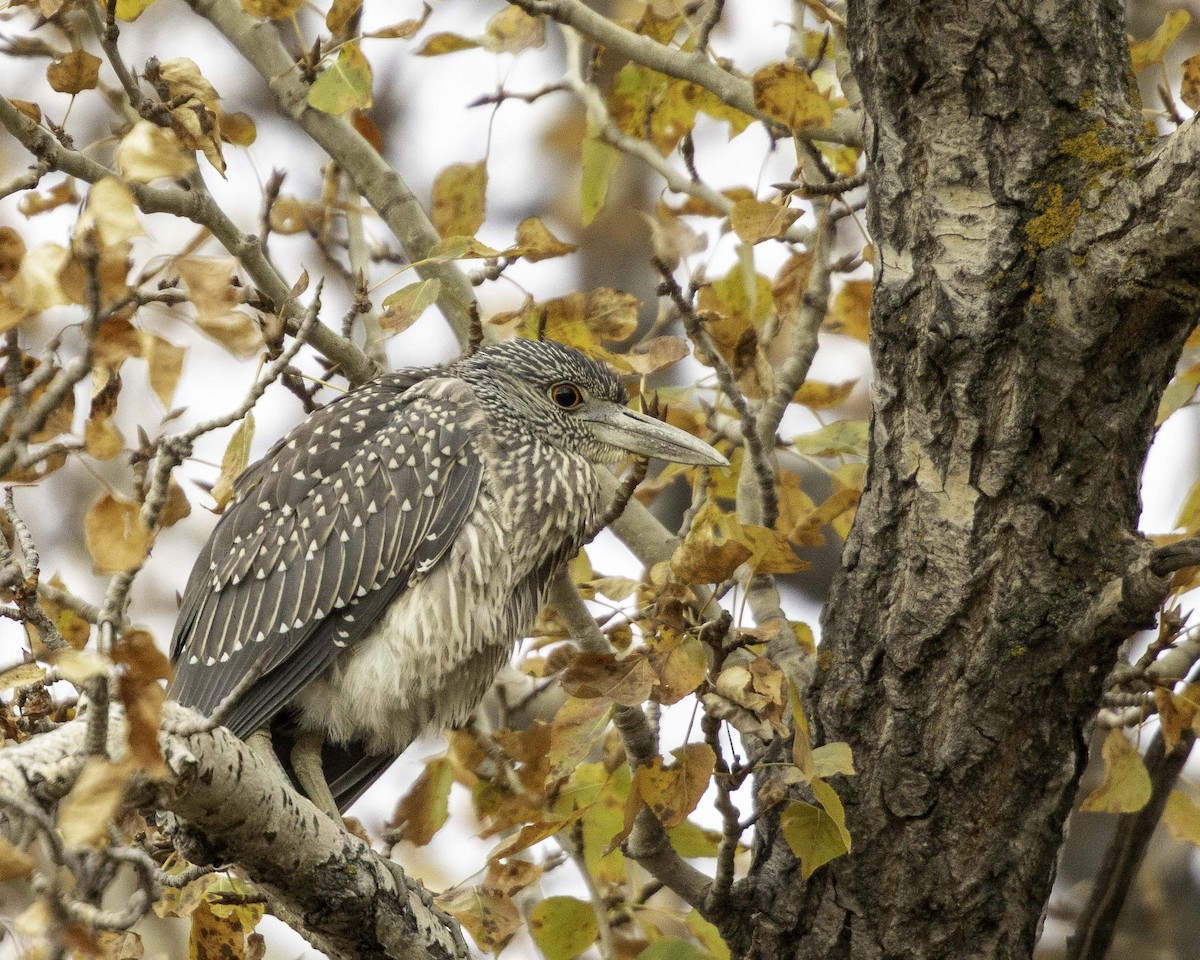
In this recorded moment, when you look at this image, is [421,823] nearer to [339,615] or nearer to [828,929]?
[339,615]

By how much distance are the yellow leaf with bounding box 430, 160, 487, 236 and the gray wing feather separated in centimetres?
52

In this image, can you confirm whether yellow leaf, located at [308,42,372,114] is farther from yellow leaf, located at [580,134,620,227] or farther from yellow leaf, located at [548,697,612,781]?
yellow leaf, located at [548,697,612,781]

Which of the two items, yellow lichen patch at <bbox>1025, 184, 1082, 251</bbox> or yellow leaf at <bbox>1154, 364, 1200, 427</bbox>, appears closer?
yellow lichen patch at <bbox>1025, 184, 1082, 251</bbox>

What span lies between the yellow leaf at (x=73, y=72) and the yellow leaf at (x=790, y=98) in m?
1.31

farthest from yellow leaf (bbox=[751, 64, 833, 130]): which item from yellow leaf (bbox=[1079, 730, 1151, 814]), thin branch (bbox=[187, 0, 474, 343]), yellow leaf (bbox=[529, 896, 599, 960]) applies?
yellow leaf (bbox=[529, 896, 599, 960])

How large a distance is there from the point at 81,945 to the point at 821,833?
4.75ft

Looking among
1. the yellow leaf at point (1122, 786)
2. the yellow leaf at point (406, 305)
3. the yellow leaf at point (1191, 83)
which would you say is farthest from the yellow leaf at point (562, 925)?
the yellow leaf at point (1191, 83)

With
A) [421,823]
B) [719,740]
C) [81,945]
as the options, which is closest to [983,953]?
[719,740]

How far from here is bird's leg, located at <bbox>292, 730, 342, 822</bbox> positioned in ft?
11.4

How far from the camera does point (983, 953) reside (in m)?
2.63

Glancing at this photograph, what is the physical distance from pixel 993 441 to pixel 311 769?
2.00 metres

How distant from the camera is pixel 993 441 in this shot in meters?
2.49

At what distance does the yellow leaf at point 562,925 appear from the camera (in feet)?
9.37

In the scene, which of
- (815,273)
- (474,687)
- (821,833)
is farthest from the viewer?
(474,687)
